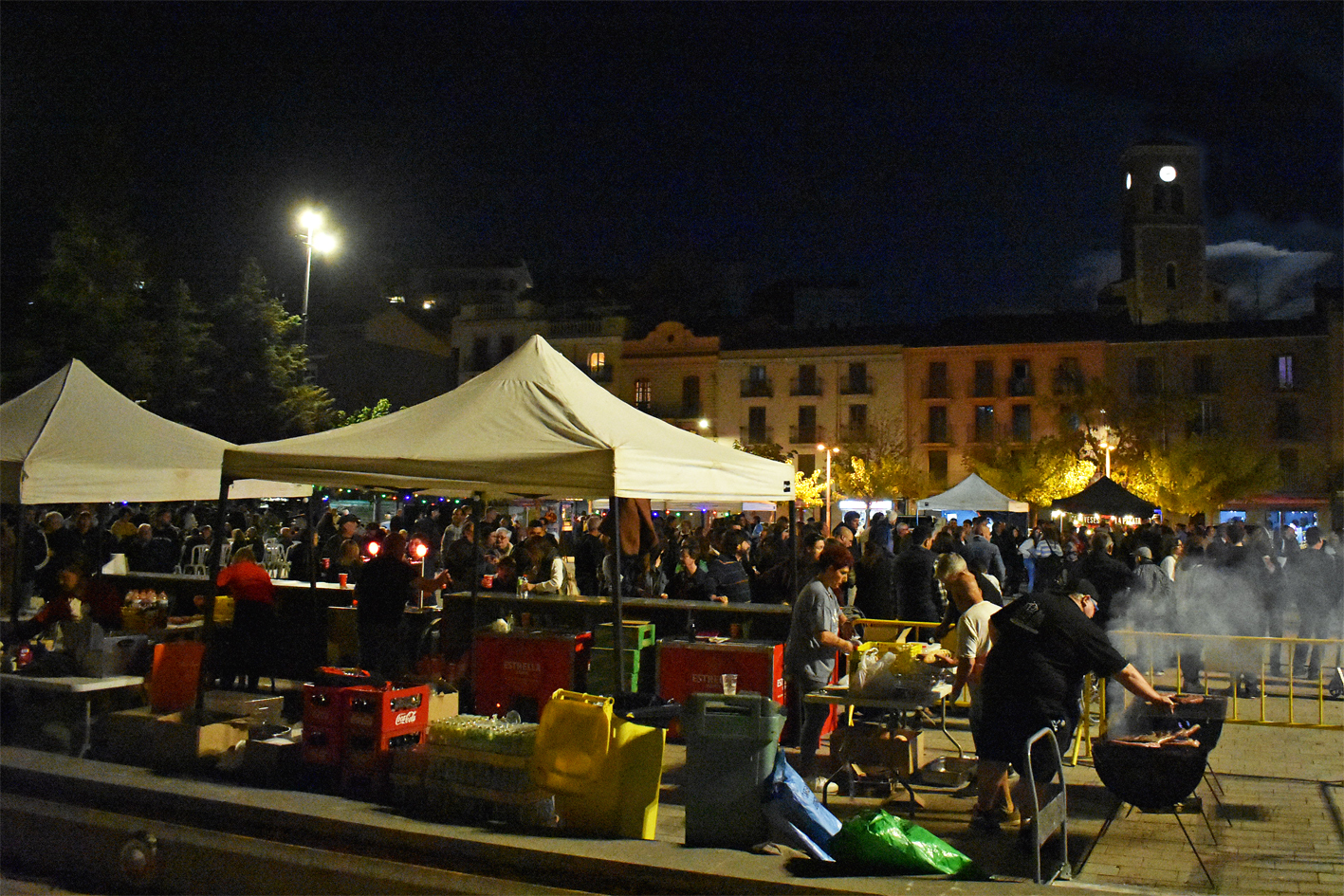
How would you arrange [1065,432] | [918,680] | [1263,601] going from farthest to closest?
[1065,432] → [1263,601] → [918,680]

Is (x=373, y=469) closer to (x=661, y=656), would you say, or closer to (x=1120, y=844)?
(x=661, y=656)

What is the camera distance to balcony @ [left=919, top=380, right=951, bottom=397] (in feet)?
166

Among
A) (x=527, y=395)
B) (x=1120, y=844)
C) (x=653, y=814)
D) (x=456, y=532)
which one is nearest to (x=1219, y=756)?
(x=1120, y=844)

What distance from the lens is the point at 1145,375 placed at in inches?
1897

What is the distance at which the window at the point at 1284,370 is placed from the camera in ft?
153

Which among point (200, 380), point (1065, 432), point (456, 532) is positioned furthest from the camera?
point (1065, 432)

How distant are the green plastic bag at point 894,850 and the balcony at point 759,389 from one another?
4686cm

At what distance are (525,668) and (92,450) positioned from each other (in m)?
4.74

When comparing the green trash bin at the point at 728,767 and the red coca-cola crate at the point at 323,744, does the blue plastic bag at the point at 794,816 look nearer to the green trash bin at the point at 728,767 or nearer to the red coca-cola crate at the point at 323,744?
the green trash bin at the point at 728,767

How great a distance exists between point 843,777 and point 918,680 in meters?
1.18

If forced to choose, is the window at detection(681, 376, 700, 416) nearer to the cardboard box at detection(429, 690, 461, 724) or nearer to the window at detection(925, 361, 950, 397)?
the window at detection(925, 361, 950, 397)

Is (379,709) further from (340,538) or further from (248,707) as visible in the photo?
(340,538)

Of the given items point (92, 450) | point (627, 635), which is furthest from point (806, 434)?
point (92, 450)

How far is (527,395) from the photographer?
27.2ft
